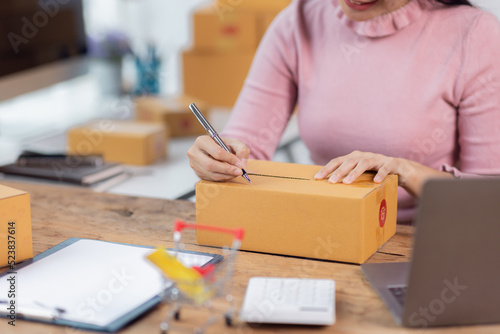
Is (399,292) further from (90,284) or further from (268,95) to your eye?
(268,95)

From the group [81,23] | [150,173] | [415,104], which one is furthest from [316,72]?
[81,23]

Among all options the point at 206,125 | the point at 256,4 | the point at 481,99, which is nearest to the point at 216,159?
the point at 206,125

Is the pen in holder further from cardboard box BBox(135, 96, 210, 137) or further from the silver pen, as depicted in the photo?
the silver pen

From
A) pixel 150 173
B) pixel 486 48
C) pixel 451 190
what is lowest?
pixel 150 173

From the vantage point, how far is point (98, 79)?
252cm

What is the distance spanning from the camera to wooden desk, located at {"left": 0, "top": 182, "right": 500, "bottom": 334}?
2.60 ft

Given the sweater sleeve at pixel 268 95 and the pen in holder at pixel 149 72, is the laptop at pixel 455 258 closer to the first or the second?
the sweater sleeve at pixel 268 95

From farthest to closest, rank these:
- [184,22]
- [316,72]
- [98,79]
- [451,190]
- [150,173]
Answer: [184,22] → [98,79] → [150,173] → [316,72] → [451,190]

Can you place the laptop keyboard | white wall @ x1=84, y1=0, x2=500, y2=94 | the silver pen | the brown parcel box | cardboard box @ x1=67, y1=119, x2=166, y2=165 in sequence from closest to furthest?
the laptop keyboard, the brown parcel box, the silver pen, cardboard box @ x1=67, y1=119, x2=166, y2=165, white wall @ x1=84, y1=0, x2=500, y2=94

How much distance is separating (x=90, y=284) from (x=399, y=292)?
1.39 feet

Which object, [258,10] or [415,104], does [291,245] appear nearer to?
[415,104]

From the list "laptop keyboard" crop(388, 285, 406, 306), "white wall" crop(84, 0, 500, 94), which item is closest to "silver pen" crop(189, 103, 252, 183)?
"laptop keyboard" crop(388, 285, 406, 306)

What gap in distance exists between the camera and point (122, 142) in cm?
179

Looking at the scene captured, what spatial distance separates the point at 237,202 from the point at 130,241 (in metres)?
0.20
